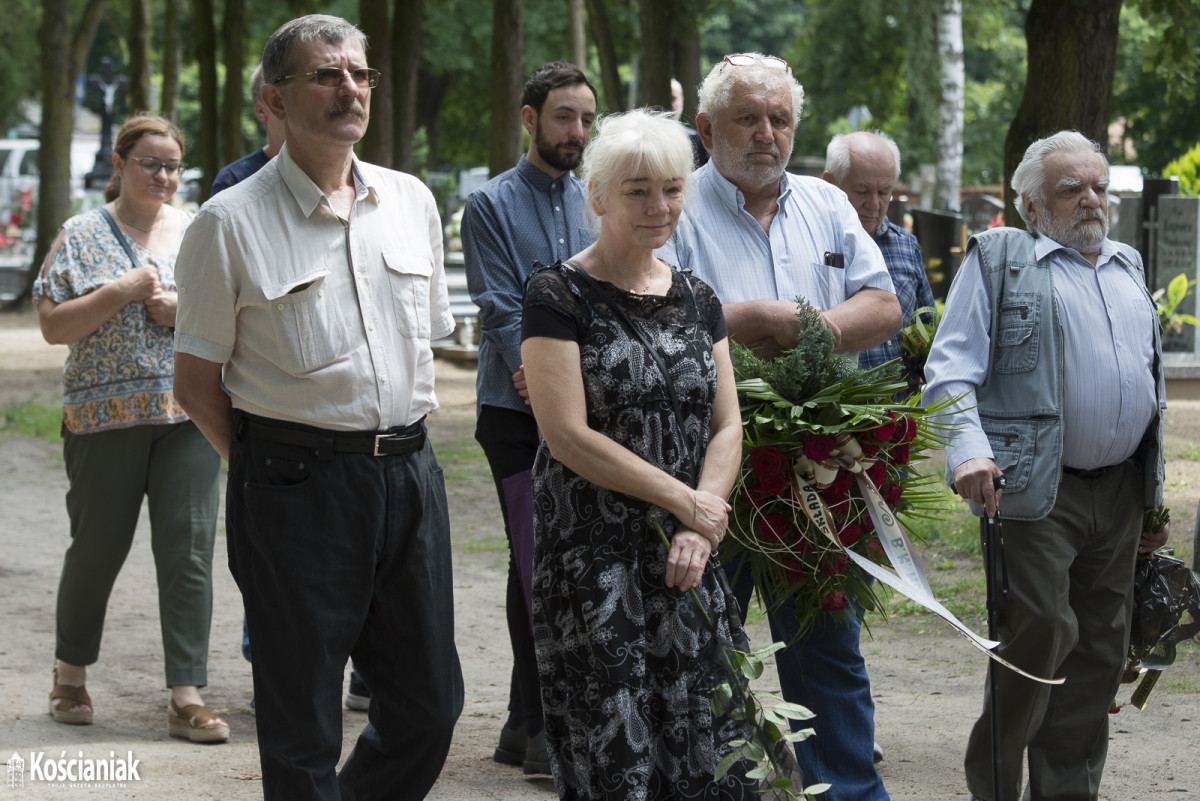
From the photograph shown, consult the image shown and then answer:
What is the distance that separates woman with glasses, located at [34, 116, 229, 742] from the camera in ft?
17.5

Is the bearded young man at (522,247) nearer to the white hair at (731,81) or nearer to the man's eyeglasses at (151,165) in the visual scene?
the white hair at (731,81)

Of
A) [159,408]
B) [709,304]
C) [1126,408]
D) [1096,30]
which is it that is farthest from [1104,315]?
[1096,30]

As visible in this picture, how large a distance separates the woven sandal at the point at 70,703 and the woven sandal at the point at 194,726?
349 millimetres

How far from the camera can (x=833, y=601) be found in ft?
12.8

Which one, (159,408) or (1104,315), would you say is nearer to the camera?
(1104,315)

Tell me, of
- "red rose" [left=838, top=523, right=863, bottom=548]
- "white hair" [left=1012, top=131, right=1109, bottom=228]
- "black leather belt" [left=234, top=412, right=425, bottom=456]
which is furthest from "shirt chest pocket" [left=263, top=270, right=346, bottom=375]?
"white hair" [left=1012, top=131, right=1109, bottom=228]

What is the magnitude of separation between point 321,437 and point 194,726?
2.29 meters

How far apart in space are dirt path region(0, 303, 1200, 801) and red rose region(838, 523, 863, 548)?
1.36 m

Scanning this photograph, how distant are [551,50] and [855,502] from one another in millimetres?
34428

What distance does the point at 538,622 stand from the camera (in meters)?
3.50

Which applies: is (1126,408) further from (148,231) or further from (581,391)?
(148,231)

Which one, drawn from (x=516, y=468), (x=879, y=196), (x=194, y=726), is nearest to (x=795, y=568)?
(x=516, y=468)

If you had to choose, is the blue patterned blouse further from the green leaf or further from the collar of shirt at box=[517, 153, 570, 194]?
the green leaf

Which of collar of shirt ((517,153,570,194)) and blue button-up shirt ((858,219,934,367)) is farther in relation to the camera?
blue button-up shirt ((858,219,934,367))
